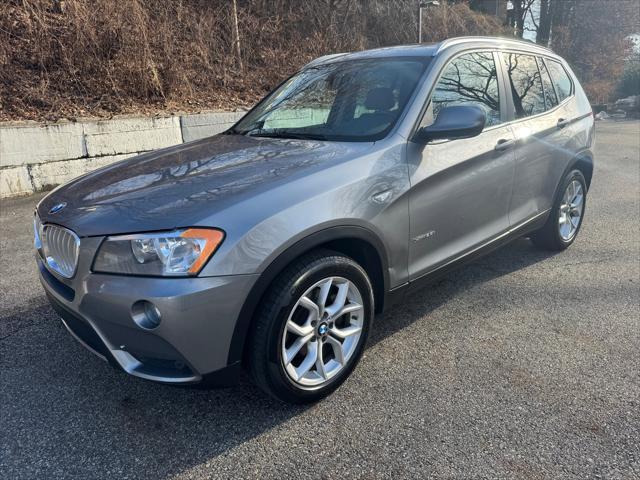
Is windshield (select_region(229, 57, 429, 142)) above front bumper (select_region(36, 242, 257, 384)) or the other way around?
above

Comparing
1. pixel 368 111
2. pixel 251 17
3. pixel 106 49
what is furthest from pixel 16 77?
pixel 368 111

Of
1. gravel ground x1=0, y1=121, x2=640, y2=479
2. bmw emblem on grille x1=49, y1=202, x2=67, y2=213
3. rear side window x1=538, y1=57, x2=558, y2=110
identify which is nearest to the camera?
gravel ground x1=0, y1=121, x2=640, y2=479

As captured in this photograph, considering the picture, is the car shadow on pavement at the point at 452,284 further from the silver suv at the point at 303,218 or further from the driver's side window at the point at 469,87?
the driver's side window at the point at 469,87

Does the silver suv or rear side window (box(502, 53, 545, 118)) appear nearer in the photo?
the silver suv

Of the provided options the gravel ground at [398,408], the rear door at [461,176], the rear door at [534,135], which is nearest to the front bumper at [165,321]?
the gravel ground at [398,408]

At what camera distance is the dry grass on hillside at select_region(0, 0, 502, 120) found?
321 inches

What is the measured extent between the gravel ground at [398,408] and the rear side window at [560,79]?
5.97 feet

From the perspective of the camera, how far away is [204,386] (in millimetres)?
2164

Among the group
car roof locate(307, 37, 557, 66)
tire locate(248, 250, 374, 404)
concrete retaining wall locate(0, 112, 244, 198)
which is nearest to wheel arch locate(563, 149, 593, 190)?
car roof locate(307, 37, 557, 66)

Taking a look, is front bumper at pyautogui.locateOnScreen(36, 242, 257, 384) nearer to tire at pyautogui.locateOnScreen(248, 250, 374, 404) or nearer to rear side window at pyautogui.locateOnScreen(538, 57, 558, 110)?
tire at pyautogui.locateOnScreen(248, 250, 374, 404)

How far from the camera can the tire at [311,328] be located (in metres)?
2.23

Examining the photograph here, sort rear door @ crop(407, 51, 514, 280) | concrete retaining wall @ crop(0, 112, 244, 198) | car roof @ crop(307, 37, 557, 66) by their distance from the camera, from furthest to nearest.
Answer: concrete retaining wall @ crop(0, 112, 244, 198) → car roof @ crop(307, 37, 557, 66) → rear door @ crop(407, 51, 514, 280)

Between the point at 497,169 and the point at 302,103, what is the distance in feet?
4.75

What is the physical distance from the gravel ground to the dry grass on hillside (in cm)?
565
